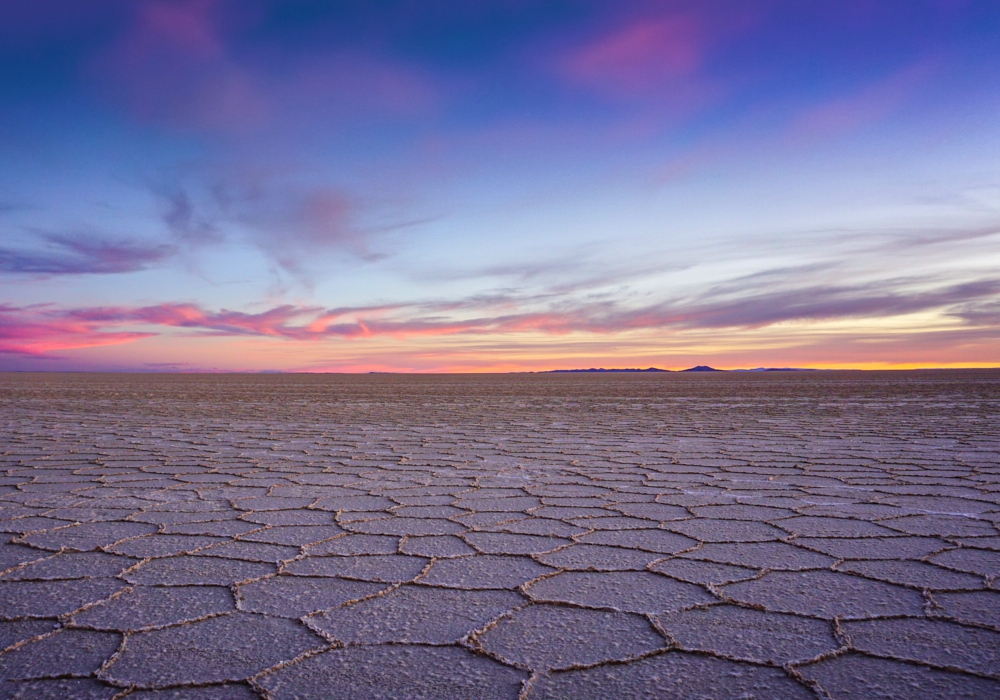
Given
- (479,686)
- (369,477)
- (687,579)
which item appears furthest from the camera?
(369,477)

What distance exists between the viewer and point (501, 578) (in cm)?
188

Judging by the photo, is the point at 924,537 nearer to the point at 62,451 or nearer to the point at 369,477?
the point at 369,477

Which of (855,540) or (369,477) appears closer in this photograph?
(855,540)

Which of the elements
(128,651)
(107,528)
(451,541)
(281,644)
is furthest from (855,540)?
(107,528)

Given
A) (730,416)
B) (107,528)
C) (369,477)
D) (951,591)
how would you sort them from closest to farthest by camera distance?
(951,591), (107,528), (369,477), (730,416)

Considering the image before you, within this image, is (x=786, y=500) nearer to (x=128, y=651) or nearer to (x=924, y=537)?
(x=924, y=537)

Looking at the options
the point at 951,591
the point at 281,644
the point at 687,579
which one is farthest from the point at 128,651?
the point at 951,591

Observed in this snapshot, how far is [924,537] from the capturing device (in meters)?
2.29

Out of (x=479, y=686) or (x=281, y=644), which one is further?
(x=281, y=644)

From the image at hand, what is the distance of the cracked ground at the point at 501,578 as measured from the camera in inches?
51.3

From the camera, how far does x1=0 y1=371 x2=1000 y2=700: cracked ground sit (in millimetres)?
1302

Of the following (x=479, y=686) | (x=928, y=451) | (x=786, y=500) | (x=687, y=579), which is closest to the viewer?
(x=479, y=686)

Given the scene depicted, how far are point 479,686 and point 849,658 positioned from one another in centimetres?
75

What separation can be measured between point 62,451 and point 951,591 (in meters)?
5.03
